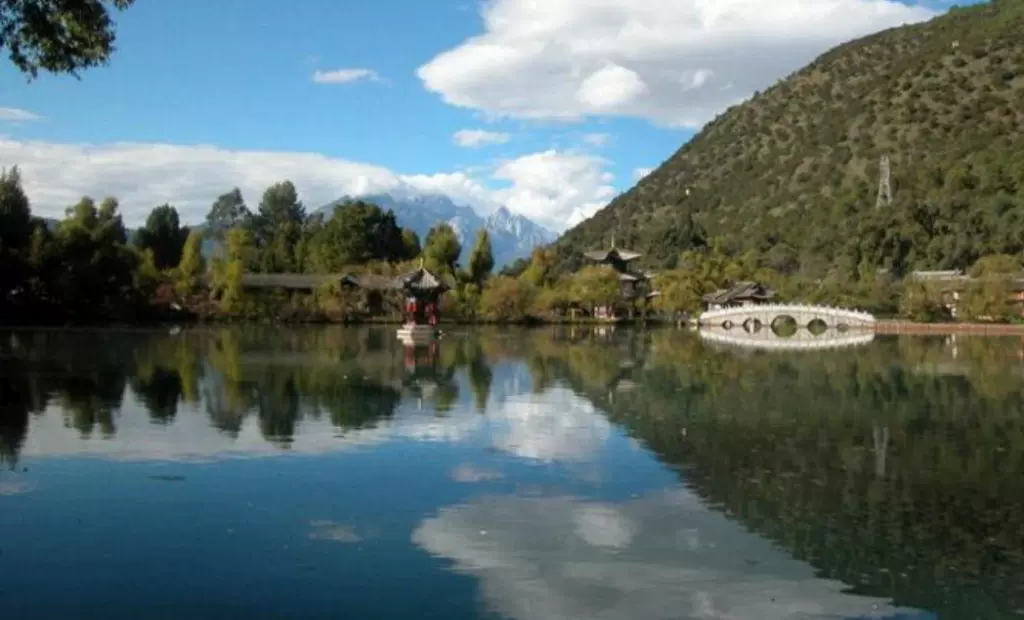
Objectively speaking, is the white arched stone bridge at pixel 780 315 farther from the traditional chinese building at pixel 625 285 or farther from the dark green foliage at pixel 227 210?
the dark green foliage at pixel 227 210

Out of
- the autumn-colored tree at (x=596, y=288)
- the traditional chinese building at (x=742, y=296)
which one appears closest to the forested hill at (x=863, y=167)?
the traditional chinese building at (x=742, y=296)

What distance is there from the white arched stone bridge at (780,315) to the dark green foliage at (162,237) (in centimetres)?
3330

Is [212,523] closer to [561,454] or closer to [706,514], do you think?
[706,514]

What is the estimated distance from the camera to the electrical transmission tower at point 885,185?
85625mm

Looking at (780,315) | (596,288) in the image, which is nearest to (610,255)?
(596,288)

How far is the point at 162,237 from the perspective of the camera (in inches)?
2692

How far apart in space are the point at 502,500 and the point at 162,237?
6223 cm

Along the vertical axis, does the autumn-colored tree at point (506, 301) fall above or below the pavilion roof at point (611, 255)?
below

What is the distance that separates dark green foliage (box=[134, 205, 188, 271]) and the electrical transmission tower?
5245cm

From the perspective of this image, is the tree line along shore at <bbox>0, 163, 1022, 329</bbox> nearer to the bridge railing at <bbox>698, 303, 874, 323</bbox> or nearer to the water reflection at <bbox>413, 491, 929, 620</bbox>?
the bridge railing at <bbox>698, 303, 874, 323</bbox>

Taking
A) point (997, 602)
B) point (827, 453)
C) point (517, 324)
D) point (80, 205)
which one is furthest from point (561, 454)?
point (517, 324)

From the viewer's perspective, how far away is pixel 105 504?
9.84 m

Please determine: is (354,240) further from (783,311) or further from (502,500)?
(502,500)

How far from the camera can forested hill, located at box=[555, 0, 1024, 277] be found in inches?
3051
